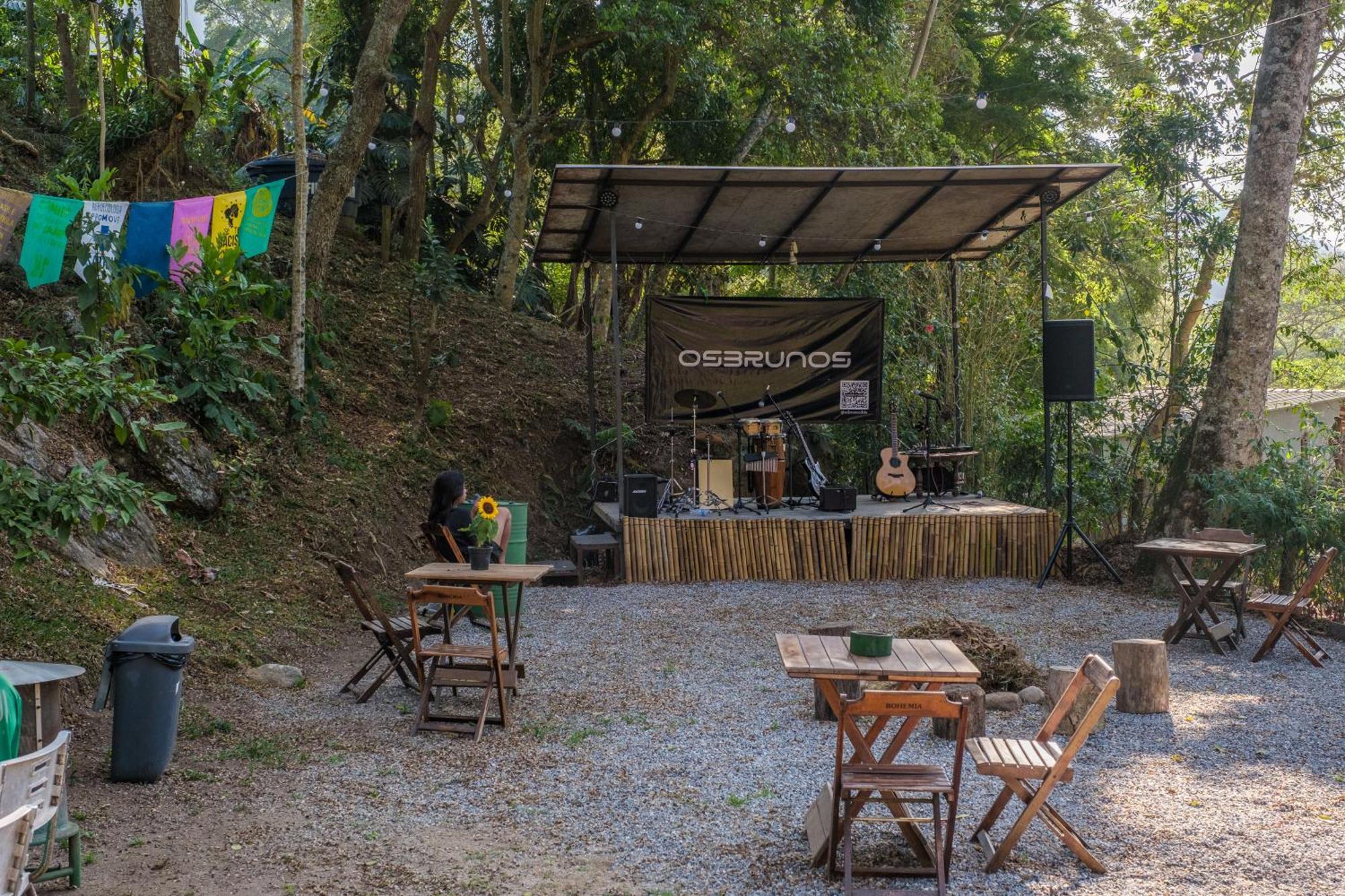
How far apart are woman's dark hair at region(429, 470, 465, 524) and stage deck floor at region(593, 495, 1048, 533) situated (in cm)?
292

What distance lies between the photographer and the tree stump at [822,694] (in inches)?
190

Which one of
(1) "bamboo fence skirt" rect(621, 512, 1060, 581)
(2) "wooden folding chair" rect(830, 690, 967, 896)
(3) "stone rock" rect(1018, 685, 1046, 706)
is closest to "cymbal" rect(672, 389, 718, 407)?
(1) "bamboo fence skirt" rect(621, 512, 1060, 581)

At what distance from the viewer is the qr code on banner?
1165 centimetres

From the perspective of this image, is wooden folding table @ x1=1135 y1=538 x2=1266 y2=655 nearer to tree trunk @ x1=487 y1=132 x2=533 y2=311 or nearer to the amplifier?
the amplifier

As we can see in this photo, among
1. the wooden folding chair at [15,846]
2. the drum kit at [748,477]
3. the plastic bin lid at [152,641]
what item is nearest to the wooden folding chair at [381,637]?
the plastic bin lid at [152,641]

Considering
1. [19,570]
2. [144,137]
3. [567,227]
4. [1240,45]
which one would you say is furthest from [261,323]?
[1240,45]

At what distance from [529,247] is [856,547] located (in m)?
9.32

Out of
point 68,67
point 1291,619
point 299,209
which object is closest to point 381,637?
point 299,209

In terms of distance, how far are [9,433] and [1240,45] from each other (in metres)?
13.2

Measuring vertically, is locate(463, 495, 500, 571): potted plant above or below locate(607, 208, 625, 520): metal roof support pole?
below

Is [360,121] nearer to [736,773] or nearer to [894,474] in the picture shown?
[894,474]

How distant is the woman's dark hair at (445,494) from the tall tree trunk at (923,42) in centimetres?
1008

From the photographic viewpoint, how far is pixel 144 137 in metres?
9.62

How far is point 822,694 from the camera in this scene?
15.1 ft
